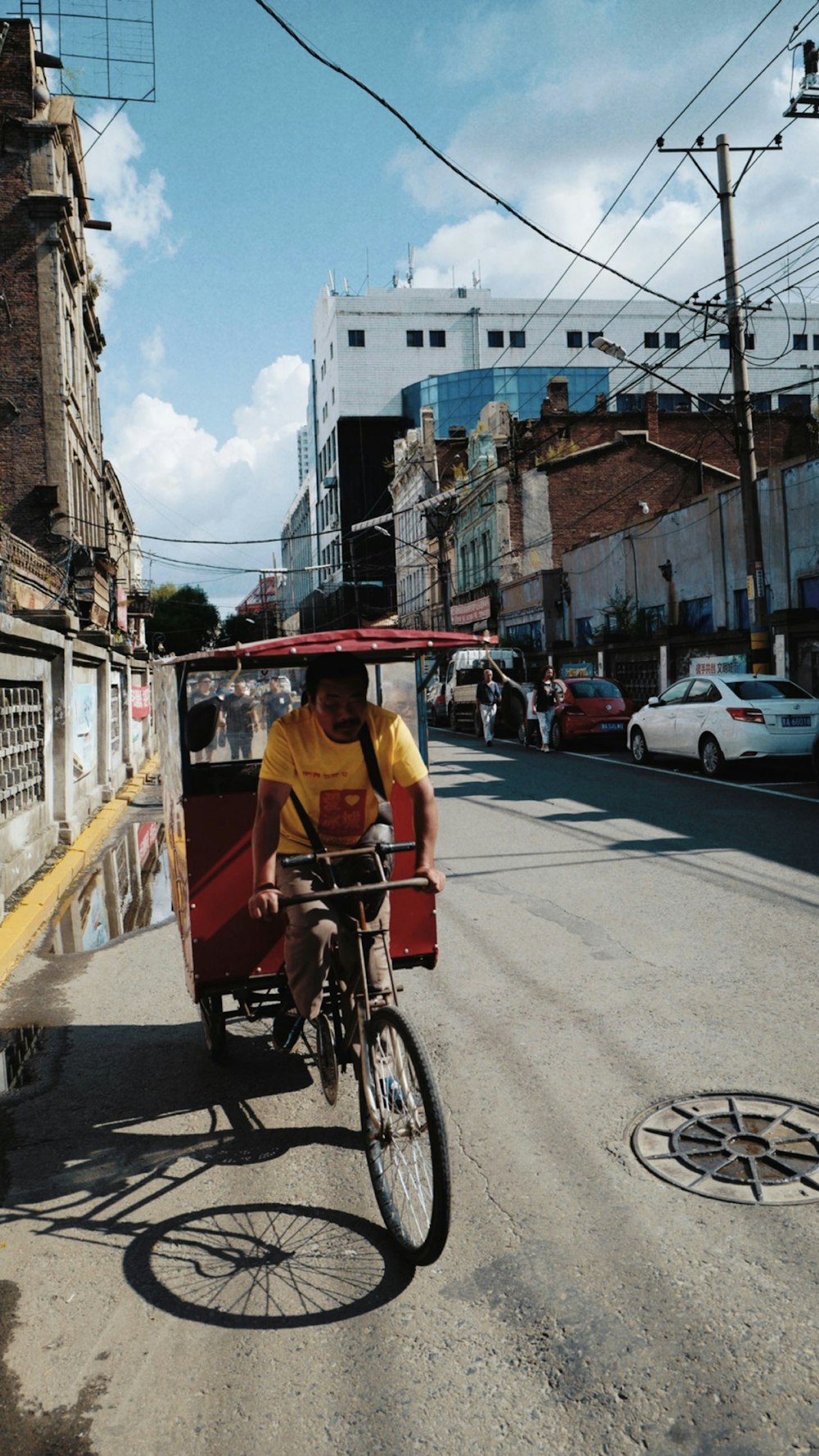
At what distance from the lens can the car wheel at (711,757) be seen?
686 inches

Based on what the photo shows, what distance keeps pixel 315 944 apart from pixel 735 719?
45.9 ft

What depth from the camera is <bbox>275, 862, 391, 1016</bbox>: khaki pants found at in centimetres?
399

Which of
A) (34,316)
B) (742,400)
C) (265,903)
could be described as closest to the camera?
(265,903)

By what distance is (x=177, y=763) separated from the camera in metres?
5.21

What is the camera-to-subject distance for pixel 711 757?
17578 mm

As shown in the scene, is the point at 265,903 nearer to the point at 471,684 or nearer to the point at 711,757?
the point at 711,757

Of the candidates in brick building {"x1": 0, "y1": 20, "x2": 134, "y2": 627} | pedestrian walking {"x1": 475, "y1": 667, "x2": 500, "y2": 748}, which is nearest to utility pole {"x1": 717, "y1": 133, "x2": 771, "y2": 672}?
pedestrian walking {"x1": 475, "y1": 667, "x2": 500, "y2": 748}

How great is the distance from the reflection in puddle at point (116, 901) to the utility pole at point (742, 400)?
12262mm

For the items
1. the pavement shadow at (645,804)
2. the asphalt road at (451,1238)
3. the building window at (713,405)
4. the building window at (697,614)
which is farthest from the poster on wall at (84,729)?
the building window at (697,614)

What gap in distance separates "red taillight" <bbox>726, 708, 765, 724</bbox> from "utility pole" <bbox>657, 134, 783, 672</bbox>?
4.08m

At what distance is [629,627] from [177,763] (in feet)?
93.0

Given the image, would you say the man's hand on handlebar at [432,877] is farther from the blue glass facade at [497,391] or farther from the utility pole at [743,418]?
the blue glass facade at [497,391]

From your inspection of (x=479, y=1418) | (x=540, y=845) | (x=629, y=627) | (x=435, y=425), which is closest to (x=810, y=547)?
(x=629, y=627)

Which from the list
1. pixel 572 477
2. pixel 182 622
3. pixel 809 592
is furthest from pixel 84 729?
pixel 182 622
